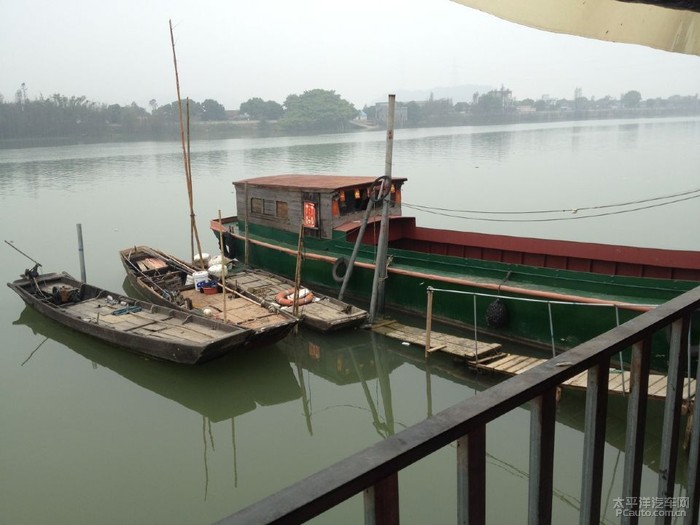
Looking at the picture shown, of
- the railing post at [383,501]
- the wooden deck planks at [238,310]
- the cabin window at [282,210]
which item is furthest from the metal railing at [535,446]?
the cabin window at [282,210]

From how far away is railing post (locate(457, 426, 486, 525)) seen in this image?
3.98 ft

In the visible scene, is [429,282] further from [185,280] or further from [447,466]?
[185,280]

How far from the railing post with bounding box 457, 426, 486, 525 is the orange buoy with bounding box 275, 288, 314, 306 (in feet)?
30.9

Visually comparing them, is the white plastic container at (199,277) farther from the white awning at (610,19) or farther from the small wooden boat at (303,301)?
the white awning at (610,19)

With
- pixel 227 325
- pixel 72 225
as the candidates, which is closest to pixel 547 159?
pixel 72 225

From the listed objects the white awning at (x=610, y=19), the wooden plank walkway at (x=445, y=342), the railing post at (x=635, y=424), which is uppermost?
the white awning at (x=610, y=19)

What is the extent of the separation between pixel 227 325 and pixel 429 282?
3588 mm

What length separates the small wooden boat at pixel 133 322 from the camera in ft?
28.4

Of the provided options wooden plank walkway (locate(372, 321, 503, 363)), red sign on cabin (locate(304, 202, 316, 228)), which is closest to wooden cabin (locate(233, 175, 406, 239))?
red sign on cabin (locate(304, 202, 316, 228))

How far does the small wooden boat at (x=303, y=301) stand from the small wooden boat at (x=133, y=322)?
161 cm

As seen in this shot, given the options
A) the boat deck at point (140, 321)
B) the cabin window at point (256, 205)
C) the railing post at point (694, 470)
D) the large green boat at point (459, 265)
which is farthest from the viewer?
the cabin window at point (256, 205)

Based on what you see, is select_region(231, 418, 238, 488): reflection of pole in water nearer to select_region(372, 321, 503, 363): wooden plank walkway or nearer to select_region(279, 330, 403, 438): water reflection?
select_region(279, 330, 403, 438): water reflection

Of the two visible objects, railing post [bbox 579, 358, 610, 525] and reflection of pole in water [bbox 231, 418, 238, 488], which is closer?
railing post [bbox 579, 358, 610, 525]

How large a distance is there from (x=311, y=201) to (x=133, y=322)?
14.1 ft
